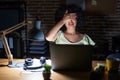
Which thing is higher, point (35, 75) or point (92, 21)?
point (92, 21)

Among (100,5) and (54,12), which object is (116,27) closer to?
(100,5)

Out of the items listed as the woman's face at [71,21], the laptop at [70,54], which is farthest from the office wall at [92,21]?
the laptop at [70,54]

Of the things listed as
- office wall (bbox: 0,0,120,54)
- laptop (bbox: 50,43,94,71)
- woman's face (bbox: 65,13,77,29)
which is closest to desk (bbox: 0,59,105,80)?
laptop (bbox: 50,43,94,71)

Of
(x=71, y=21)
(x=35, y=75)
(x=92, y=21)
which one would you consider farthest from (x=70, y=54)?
(x=92, y=21)

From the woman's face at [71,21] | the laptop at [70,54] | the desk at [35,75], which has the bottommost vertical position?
the desk at [35,75]

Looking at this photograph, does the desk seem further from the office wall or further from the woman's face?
the office wall

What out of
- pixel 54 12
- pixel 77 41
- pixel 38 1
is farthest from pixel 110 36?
pixel 77 41

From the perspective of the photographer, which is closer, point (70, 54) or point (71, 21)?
point (70, 54)

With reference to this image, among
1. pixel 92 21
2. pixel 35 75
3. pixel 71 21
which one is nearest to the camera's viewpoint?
pixel 35 75

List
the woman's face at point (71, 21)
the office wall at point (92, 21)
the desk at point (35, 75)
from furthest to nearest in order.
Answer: the office wall at point (92, 21) → the woman's face at point (71, 21) → the desk at point (35, 75)

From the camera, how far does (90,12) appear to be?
489 cm

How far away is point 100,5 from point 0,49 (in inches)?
84.5

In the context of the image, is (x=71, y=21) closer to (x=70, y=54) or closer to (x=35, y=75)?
(x=70, y=54)

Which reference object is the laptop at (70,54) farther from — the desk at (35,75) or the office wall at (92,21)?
the office wall at (92,21)
